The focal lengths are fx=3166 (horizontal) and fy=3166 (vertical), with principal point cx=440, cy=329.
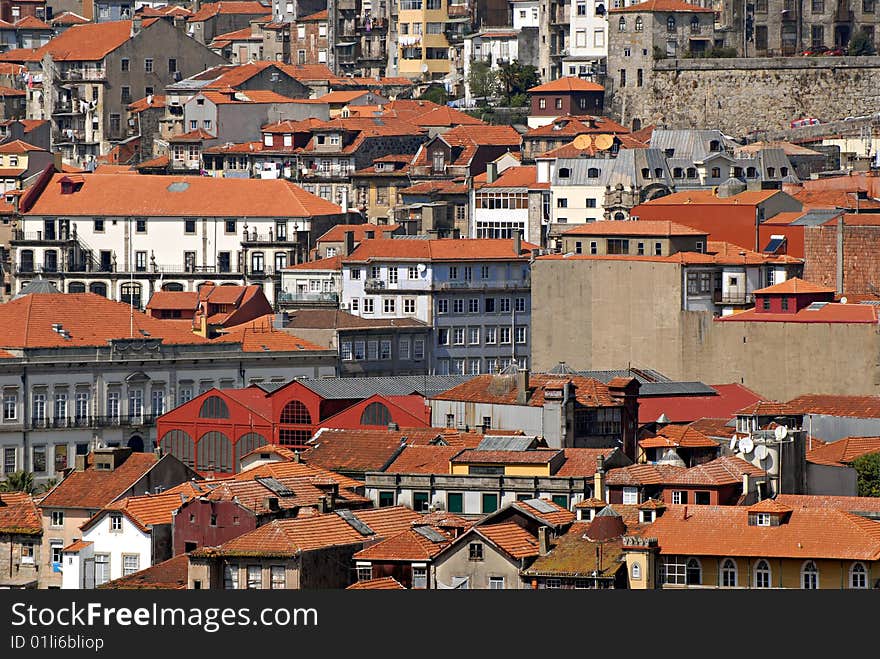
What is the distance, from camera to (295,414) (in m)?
102

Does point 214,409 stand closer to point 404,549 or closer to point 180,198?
point 404,549

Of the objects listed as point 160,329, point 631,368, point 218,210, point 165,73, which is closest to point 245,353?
point 160,329

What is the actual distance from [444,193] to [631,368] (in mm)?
39773

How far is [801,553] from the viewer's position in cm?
7244

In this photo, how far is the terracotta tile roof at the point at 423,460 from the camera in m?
84.8

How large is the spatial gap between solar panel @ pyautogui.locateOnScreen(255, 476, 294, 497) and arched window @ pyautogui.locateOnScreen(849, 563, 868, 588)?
52.4 feet

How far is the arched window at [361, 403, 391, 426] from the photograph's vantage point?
10012 cm

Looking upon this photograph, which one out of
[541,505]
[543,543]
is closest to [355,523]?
[541,505]

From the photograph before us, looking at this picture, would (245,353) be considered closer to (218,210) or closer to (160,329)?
(160,329)

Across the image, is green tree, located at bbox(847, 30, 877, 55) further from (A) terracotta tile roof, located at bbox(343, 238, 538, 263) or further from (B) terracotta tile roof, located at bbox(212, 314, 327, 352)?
(B) terracotta tile roof, located at bbox(212, 314, 327, 352)

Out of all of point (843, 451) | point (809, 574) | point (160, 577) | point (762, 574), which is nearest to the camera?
point (809, 574)

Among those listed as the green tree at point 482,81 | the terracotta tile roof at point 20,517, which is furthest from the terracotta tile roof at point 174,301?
the green tree at point 482,81

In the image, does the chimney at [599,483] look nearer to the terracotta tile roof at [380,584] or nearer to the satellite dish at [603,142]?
the terracotta tile roof at [380,584]

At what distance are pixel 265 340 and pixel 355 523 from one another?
42956 mm
